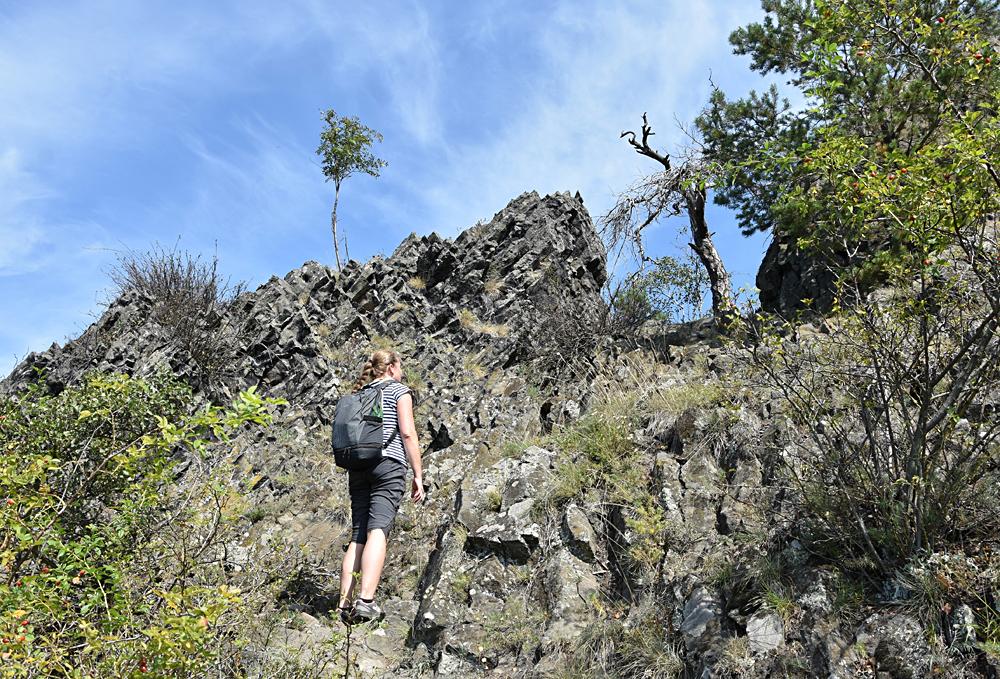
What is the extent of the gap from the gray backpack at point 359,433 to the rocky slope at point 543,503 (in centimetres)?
115

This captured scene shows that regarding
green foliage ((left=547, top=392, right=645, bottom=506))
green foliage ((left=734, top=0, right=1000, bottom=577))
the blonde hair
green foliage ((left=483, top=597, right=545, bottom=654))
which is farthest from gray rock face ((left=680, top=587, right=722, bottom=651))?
the blonde hair

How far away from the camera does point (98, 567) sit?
3680mm

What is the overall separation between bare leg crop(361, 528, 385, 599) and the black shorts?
0.11 meters

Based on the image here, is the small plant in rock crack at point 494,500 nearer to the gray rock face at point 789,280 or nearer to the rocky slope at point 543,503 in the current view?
the rocky slope at point 543,503

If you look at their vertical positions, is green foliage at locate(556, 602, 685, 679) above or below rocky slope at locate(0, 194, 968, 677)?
below

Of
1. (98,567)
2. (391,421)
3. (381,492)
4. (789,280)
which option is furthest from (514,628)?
(789,280)

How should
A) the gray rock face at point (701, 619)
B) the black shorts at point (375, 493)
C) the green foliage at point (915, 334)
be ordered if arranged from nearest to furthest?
the green foliage at point (915, 334), the gray rock face at point (701, 619), the black shorts at point (375, 493)

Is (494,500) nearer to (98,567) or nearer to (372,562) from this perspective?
(372,562)

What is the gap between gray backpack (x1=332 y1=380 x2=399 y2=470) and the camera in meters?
4.38

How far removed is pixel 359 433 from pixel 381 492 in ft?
1.47

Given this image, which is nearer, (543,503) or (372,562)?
(372,562)

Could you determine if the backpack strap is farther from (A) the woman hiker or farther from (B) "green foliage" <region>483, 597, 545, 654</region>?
(B) "green foliage" <region>483, 597, 545, 654</region>

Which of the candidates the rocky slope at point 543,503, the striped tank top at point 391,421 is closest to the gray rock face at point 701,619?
the rocky slope at point 543,503

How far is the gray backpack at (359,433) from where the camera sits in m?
4.38
